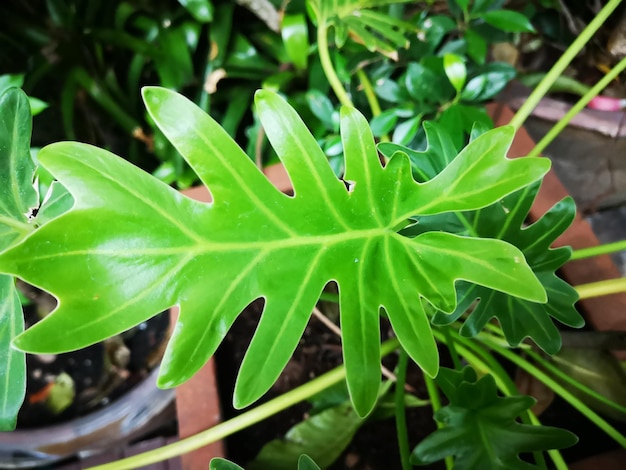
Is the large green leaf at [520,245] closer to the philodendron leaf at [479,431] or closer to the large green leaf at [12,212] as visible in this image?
the philodendron leaf at [479,431]

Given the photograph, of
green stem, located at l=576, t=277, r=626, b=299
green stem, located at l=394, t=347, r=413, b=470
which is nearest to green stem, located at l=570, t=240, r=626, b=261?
green stem, located at l=576, t=277, r=626, b=299

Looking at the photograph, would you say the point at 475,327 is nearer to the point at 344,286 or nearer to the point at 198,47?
the point at 344,286

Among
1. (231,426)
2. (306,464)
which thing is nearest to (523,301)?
(306,464)

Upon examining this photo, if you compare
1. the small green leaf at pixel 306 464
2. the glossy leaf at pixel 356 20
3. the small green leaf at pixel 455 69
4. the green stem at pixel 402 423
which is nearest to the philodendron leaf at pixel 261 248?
the small green leaf at pixel 306 464

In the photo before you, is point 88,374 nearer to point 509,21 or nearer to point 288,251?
point 288,251

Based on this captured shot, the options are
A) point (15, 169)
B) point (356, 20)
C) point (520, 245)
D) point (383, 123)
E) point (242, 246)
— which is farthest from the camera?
point (383, 123)

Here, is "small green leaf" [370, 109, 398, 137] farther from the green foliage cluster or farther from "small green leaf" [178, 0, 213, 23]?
"small green leaf" [178, 0, 213, 23]
